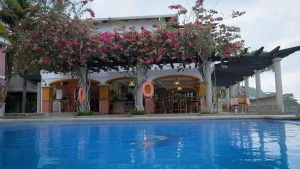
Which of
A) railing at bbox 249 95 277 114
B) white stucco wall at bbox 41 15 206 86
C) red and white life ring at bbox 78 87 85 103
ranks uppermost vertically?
white stucco wall at bbox 41 15 206 86

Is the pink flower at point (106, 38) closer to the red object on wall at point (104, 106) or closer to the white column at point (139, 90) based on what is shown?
the white column at point (139, 90)

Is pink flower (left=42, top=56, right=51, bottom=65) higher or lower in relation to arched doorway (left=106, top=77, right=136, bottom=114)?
higher

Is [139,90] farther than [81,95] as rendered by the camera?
No

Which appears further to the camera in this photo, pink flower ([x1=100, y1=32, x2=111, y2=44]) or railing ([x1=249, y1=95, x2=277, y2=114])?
railing ([x1=249, y1=95, x2=277, y2=114])

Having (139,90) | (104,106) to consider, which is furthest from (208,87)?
(104,106)

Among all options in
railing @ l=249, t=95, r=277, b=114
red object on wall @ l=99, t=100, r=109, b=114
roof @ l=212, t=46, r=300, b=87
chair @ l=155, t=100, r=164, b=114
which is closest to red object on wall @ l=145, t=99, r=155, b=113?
chair @ l=155, t=100, r=164, b=114

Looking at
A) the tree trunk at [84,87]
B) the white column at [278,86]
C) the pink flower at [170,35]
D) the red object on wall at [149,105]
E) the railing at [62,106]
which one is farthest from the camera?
the railing at [62,106]

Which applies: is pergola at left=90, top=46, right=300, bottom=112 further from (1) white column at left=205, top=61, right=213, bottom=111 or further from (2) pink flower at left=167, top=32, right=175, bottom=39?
(2) pink flower at left=167, top=32, right=175, bottom=39

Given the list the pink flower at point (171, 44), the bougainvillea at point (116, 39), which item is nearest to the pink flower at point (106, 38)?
the bougainvillea at point (116, 39)

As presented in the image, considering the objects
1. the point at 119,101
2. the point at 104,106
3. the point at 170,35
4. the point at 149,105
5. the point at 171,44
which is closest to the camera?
the point at 170,35

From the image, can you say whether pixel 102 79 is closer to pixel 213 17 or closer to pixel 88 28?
pixel 88 28

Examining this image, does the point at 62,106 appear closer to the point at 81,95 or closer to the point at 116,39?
the point at 81,95

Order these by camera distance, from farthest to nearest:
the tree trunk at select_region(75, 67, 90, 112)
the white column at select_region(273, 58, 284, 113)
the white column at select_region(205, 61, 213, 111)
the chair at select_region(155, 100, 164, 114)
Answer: the chair at select_region(155, 100, 164, 114) → the tree trunk at select_region(75, 67, 90, 112) → the white column at select_region(205, 61, 213, 111) → the white column at select_region(273, 58, 284, 113)

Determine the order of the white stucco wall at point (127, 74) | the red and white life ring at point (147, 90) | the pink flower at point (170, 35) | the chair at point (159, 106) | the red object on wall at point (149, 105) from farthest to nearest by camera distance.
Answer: the chair at point (159, 106)
the white stucco wall at point (127, 74)
the red object on wall at point (149, 105)
the red and white life ring at point (147, 90)
the pink flower at point (170, 35)
